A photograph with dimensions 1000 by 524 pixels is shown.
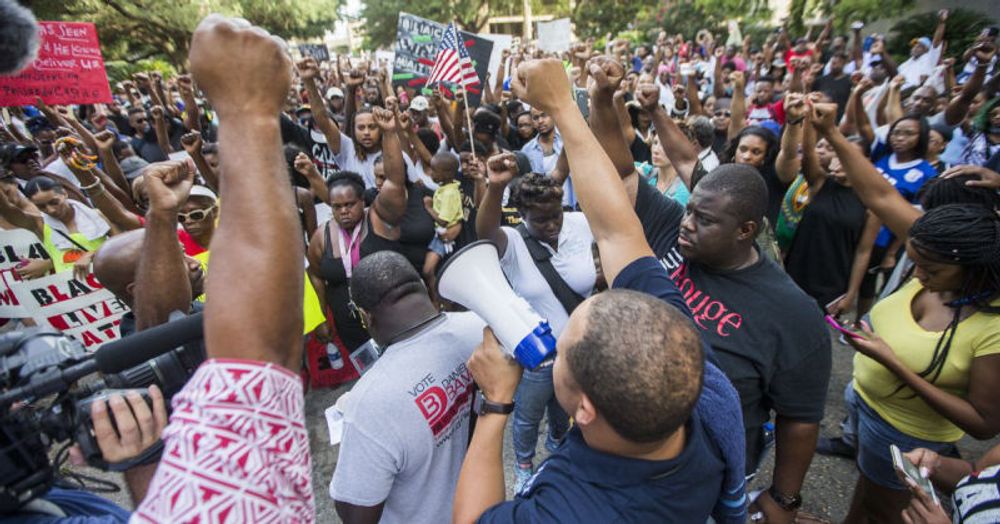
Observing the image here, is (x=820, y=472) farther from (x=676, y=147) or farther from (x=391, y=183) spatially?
(x=391, y=183)

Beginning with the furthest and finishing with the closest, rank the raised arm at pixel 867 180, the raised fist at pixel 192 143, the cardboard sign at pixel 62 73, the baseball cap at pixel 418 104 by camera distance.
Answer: the baseball cap at pixel 418 104 < the cardboard sign at pixel 62 73 < the raised fist at pixel 192 143 < the raised arm at pixel 867 180

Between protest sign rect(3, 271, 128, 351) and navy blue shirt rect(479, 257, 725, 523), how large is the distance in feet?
13.6

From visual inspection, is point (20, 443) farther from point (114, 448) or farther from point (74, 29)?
point (74, 29)

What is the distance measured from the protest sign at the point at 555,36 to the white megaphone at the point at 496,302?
11031 millimetres

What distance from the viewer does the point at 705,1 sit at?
64.0 ft

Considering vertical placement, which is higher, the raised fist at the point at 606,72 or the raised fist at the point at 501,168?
the raised fist at the point at 606,72

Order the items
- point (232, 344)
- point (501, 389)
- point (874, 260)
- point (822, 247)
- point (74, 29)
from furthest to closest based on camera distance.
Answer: point (74, 29) < point (874, 260) < point (822, 247) < point (501, 389) < point (232, 344)

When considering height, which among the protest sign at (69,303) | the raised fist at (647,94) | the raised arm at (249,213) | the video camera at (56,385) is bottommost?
the protest sign at (69,303)

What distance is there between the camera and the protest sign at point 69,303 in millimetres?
3938

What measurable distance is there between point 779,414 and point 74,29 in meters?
8.65

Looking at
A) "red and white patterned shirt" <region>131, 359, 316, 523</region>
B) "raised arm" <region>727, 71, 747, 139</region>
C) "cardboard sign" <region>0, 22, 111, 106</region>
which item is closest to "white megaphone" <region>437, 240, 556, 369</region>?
"red and white patterned shirt" <region>131, 359, 316, 523</region>

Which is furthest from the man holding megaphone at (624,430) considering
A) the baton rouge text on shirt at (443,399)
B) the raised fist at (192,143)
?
the raised fist at (192,143)

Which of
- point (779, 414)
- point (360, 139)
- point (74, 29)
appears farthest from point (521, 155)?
point (74, 29)

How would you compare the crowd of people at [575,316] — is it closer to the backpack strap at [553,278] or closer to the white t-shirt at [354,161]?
the backpack strap at [553,278]
